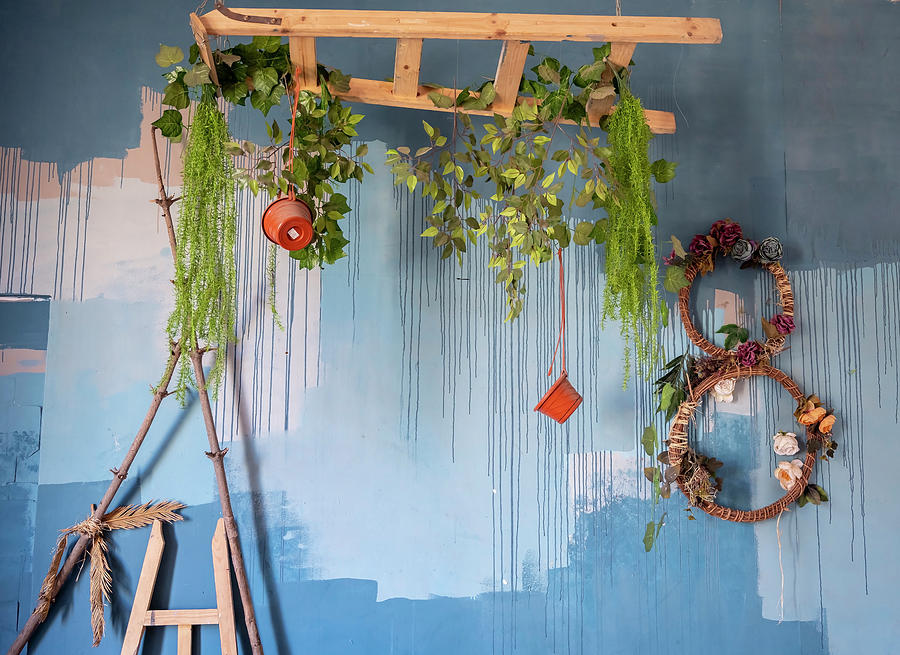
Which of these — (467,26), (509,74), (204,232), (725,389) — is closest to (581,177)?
(509,74)

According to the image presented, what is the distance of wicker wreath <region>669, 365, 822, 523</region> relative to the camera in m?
1.94

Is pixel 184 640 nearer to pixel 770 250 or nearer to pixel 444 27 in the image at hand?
pixel 444 27

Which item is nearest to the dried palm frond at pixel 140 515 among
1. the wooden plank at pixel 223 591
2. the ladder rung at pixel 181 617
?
the wooden plank at pixel 223 591

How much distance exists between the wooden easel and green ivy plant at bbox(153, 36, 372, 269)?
90 cm

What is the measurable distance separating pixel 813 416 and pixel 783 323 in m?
0.29

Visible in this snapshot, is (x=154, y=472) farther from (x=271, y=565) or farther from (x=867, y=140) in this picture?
(x=867, y=140)

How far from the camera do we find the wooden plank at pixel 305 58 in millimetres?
1533

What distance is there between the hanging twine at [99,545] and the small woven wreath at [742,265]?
1.63 m

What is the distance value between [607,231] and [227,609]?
4.77ft

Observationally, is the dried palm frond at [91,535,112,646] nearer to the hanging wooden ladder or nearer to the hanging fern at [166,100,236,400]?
the hanging fern at [166,100,236,400]

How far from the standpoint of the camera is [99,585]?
1.82 m

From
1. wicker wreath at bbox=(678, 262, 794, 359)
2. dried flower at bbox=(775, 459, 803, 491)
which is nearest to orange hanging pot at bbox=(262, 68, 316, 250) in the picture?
wicker wreath at bbox=(678, 262, 794, 359)

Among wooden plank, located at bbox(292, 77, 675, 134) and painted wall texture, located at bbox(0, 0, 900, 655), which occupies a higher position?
wooden plank, located at bbox(292, 77, 675, 134)

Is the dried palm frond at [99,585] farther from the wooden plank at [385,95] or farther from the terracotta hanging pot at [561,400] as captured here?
the wooden plank at [385,95]
